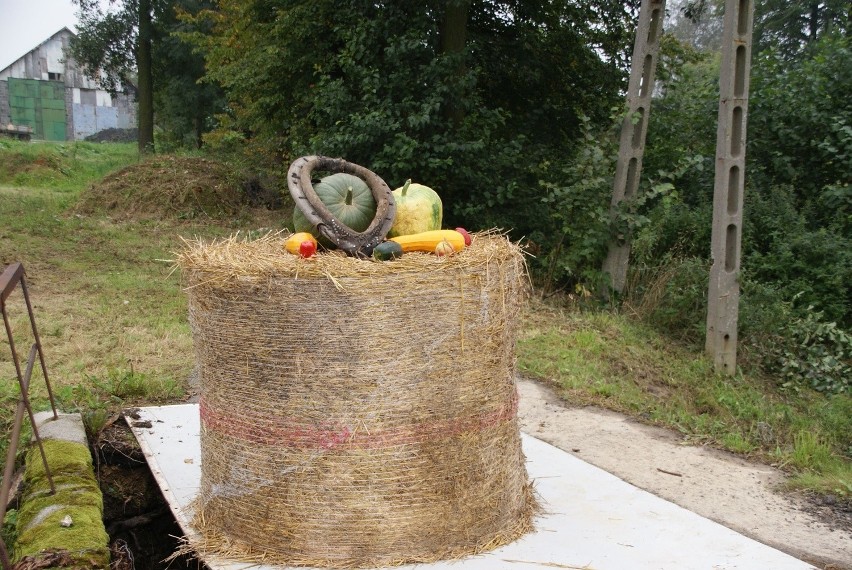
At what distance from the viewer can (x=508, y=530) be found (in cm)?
338

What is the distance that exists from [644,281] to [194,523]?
691cm

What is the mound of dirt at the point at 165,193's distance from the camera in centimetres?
1489

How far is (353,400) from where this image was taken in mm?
2984

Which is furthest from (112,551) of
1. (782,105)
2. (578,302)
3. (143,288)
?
(782,105)

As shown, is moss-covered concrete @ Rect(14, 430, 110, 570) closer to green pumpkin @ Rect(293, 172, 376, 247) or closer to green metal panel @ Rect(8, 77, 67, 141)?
green pumpkin @ Rect(293, 172, 376, 247)

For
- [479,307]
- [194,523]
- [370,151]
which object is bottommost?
[194,523]

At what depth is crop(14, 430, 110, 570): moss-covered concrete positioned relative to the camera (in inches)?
127

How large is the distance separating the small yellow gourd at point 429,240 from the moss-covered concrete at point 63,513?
1.79 metres

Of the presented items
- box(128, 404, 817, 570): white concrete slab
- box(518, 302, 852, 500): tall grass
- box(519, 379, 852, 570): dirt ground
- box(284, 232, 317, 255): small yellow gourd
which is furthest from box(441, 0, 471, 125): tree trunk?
box(284, 232, 317, 255): small yellow gourd

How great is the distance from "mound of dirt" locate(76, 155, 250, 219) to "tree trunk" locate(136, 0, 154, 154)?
261 inches

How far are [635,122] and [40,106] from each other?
136ft

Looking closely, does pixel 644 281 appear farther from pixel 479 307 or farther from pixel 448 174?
pixel 479 307

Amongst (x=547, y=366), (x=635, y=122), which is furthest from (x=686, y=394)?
(x=635, y=122)

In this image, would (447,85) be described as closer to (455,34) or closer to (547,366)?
(455,34)
